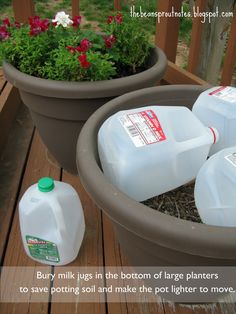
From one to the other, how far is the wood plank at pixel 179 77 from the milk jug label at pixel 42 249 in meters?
0.96

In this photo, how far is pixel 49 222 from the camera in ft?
3.44

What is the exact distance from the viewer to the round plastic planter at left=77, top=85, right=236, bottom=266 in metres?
0.64

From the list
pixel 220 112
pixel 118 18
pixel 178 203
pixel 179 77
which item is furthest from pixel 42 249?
pixel 179 77

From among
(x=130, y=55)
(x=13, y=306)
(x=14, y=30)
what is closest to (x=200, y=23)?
(x=130, y=55)

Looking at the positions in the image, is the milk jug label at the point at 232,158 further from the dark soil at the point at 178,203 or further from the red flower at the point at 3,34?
the red flower at the point at 3,34

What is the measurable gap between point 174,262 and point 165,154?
9.8 inches

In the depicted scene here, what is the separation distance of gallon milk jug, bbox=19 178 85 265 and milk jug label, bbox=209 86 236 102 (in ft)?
1.72

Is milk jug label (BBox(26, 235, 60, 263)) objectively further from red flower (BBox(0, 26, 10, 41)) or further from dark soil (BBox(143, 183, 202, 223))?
red flower (BBox(0, 26, 10, 41))

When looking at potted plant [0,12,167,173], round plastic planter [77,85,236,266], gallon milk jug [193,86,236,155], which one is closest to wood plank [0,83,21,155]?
potted plant [0,12,167,173]

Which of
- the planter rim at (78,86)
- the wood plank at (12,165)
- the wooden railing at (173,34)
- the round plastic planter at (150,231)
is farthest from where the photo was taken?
the wooden railing at (173,34)

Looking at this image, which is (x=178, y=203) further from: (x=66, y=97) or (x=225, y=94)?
(x=66, y=97)

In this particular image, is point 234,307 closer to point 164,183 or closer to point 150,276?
point 150,276

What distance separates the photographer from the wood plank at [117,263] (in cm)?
100
